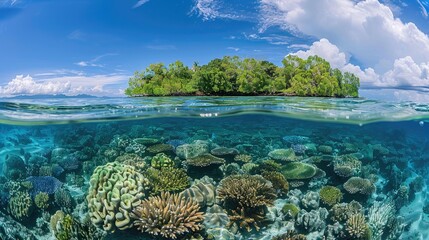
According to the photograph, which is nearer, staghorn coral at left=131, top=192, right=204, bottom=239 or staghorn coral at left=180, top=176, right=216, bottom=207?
staghorn coral at left=131, top=192, right=204, bottom=239

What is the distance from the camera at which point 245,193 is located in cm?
852

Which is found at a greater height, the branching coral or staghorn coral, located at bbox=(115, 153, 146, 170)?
staghorn coral, located at bbox=(115, 153, 146, 170)

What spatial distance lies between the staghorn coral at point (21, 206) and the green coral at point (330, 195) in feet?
27.7

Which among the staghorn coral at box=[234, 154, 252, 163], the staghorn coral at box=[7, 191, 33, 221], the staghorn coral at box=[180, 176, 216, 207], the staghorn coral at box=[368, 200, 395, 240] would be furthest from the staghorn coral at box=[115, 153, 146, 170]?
the staghorn coral at box=[368, 200, 395, 240]

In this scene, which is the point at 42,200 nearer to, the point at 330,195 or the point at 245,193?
the point at 245,193

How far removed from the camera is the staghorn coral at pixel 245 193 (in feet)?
28.0

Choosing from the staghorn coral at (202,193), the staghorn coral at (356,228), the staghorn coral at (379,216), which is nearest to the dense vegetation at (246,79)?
the staghorn coral at (202,193)

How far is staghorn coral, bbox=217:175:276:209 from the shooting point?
336 inches

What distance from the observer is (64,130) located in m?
15.1

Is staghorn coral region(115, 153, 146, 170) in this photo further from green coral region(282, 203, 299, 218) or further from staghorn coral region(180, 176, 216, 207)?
green coral region(282, 203, 299, 218)

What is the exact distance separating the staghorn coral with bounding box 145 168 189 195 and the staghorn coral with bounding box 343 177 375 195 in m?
4.80

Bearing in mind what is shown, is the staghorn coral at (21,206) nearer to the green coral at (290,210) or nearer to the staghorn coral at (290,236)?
the staghorn coral at (290,236)

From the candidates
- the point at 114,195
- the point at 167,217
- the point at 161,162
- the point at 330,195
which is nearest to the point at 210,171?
the point at 161,162

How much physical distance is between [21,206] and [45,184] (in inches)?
33.6
